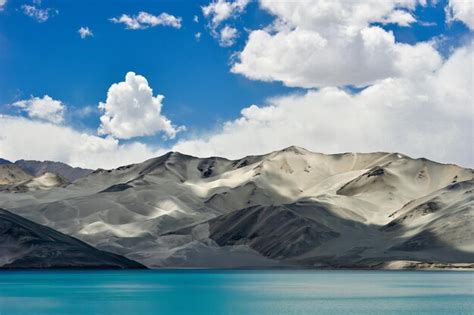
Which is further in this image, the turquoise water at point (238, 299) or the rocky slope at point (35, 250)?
the rocky slope at point (35, 250)

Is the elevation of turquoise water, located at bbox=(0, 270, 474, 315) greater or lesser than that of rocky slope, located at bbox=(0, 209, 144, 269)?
lesser

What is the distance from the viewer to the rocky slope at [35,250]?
179000 millimetres

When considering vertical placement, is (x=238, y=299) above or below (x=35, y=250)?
below

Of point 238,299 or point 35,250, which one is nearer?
point 238,299

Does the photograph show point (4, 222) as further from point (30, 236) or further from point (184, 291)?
point (184, 291)

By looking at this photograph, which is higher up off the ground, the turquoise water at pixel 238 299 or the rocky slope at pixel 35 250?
the rocky slope at pixel 35 250

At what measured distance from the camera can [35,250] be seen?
18138cm

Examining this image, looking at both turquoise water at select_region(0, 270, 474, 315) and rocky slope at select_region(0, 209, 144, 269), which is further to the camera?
rocky slope at select_region(0, 209, 144, 269)

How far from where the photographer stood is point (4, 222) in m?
185

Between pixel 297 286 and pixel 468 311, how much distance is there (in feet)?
147

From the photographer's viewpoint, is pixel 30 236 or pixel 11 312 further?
pixel 30 236

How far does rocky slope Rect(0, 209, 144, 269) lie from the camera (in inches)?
7047

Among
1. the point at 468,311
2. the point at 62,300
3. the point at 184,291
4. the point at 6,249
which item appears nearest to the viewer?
the point at 468,311

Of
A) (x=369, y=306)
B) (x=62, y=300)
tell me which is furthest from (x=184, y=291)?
(x=369, y=306)
